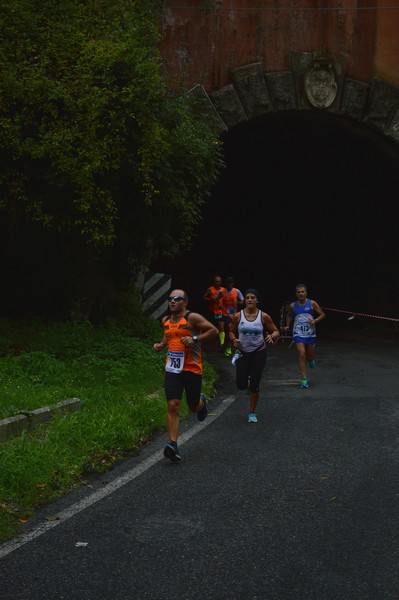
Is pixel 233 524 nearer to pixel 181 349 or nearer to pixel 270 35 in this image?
pixel 181 349

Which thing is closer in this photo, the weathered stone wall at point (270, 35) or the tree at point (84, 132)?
the tree at point (84, 132)

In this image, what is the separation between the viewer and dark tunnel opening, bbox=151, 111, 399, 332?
23109 mm

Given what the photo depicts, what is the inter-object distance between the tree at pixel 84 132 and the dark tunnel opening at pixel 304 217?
6092 millimetres

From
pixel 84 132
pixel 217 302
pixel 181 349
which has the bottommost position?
pixel 217 302

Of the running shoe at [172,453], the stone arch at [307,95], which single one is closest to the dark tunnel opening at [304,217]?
the stone arch at [307,95]

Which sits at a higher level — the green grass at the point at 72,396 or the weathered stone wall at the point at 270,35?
the weathered stone wall at the point at 270,35

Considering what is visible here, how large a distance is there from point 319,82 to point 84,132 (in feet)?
27.1

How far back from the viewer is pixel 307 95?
1959 cm

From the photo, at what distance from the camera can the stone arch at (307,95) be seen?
1919 centimetres

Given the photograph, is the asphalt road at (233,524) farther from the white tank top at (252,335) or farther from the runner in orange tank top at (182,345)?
the white tank top at (252,335)

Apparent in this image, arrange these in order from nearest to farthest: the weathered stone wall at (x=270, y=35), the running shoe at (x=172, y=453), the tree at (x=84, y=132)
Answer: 1. the running shoe at (x=172, y=453)
2. the tree at (x=84, y=132)
3. the weathered stone wall at (x=270, y=35)

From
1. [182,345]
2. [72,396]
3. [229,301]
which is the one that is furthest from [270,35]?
[182,345]

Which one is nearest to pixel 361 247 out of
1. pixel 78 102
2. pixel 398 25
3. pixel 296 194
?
pixel 296 194

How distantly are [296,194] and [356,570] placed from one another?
27.2 m
